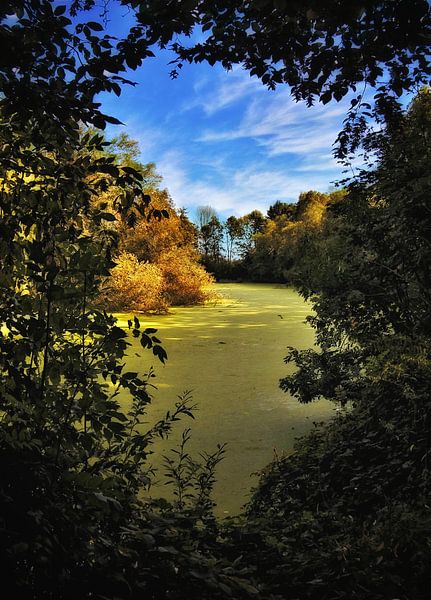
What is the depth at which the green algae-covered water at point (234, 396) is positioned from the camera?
299 cm

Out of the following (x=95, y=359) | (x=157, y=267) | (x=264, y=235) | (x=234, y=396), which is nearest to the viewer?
(x=95, y=359)

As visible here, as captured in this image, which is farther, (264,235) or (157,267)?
(264,235)

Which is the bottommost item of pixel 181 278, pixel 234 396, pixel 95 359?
pixel 234 396

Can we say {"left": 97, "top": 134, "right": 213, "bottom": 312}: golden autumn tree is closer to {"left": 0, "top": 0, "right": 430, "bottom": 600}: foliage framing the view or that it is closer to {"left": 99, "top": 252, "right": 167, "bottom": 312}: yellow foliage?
{"left": 99, "top": 252, "right": 167, "bottom": 312}: yellow foliage

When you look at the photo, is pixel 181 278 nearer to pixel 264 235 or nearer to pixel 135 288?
pixel 135 288

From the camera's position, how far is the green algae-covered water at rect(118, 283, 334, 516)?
299 cm

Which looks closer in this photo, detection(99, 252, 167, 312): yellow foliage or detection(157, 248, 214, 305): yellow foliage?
detection(99, 252, 167, 312): yellow foliage

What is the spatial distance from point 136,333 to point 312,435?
7.56 ft

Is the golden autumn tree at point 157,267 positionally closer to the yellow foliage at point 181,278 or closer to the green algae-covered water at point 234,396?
the yellow foliage at point 181,278

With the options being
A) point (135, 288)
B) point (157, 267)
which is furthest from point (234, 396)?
point (157, 267)

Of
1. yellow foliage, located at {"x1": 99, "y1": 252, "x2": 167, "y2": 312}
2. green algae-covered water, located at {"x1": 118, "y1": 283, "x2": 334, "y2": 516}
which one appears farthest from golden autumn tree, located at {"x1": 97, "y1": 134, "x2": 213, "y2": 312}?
green algae-covered water, located at {"x1": 118, "y1": 283, "x2": 334, "y2": 516}

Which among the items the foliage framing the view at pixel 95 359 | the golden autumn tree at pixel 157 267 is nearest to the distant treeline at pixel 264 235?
the golden autumn tree at pixel 157 267

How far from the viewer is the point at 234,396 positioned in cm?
439

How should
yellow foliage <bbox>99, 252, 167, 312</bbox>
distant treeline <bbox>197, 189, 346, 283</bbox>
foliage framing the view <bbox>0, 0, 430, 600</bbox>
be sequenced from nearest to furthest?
foliage framing the view <bbox>0, 0, 430, 600</bbox> < yellow foliage <bbox>99, 252, 167, 312</bbox> < distant treeline <bbox>197, 189, 346, 283</bbox>
